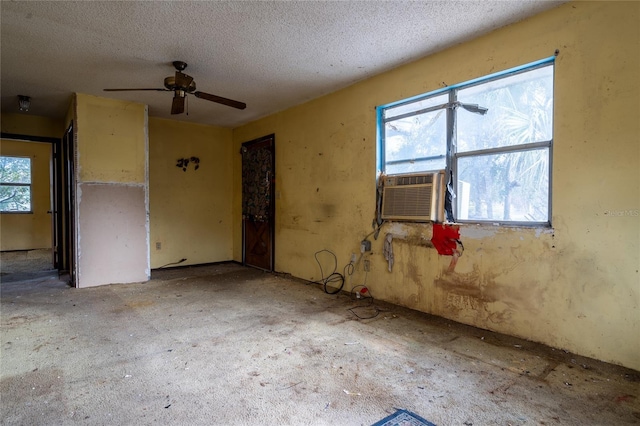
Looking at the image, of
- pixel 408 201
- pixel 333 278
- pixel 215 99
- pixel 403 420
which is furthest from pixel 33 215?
pixel 403 420

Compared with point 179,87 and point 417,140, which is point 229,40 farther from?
point 417,140

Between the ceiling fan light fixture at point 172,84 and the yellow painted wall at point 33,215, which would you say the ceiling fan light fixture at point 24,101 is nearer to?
the ceiling fan light fixture at point 172,84

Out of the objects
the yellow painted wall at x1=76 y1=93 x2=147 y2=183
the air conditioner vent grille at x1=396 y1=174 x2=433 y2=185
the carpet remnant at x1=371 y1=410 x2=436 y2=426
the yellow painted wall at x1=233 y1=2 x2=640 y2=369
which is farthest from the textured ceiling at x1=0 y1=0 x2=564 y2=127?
the carpet remnant at x1=371 y1=410 x2=436 y2=426

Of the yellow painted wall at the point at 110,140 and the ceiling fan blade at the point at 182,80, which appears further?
the yellow painted wall at the point at 110,140

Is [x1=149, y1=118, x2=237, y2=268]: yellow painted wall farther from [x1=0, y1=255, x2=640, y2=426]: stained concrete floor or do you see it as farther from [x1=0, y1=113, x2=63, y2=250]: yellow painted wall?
[x1=0, y1=113, x2=63, y2=250]: yellow painted wall

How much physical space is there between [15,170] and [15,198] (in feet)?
2.07

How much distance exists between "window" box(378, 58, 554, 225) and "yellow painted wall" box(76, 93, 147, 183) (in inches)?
151

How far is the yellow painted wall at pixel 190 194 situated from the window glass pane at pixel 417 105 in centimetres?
379

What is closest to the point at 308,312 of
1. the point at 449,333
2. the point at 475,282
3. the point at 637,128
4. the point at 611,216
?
the point at 449,333

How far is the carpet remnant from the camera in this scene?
5.77ft

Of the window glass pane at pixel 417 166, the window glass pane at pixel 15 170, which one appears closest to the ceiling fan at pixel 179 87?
the window glass pane at pixel 417 166

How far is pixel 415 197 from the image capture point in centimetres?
355

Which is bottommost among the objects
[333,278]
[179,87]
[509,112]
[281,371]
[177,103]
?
[281,371]

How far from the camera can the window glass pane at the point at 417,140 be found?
11.4ft
